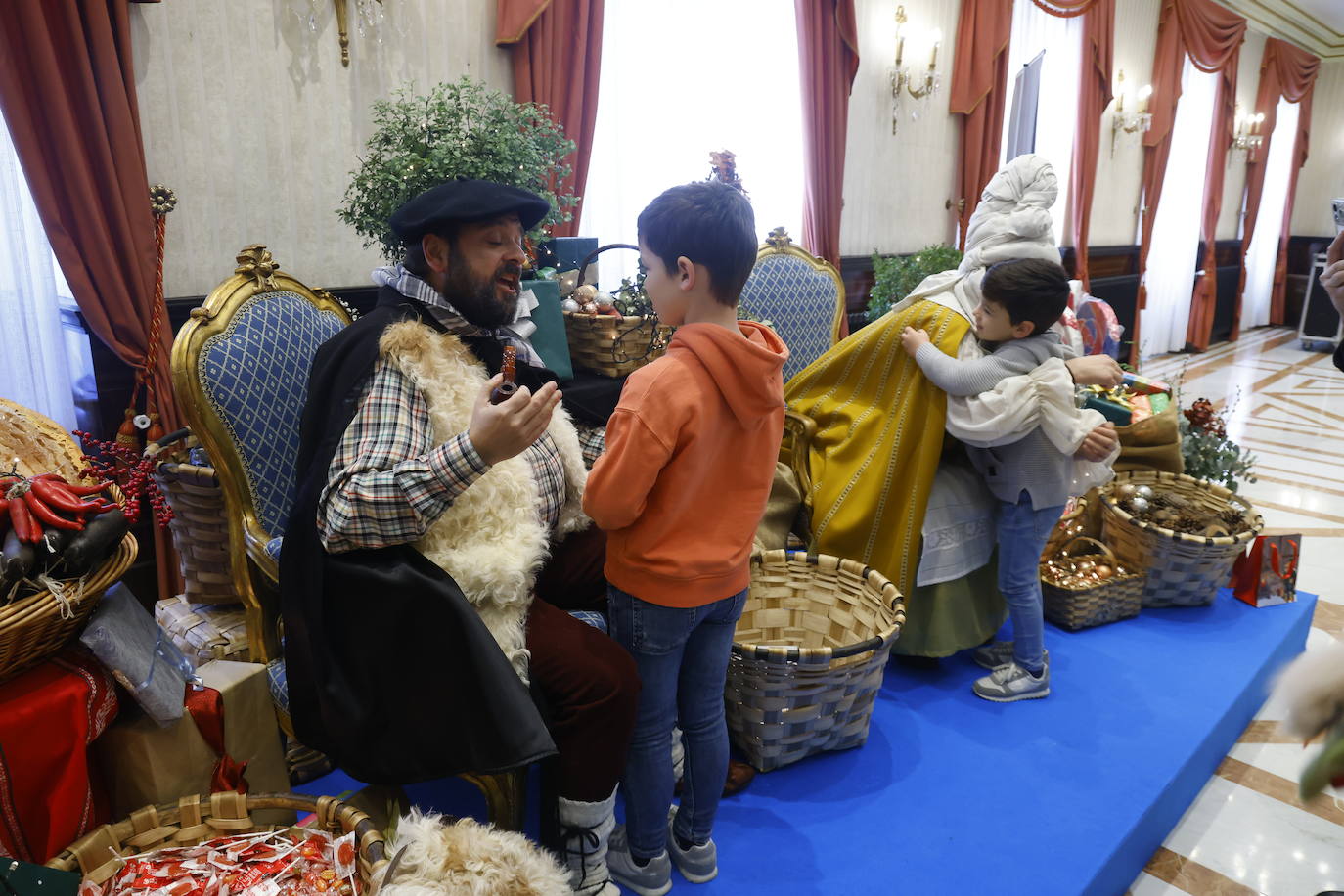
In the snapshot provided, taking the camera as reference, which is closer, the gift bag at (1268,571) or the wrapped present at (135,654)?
the wrapped present at (135,654)

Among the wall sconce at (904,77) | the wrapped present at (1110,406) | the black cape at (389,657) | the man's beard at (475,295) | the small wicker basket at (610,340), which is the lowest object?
the black cape at (389,657)

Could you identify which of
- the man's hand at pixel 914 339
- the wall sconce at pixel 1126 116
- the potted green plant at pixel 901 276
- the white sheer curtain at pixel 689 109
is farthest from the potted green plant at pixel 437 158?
the wall sconce at pixel 1126 116

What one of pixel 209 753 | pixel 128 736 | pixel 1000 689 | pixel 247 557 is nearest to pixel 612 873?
pixel 209 753

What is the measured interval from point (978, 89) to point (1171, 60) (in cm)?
335

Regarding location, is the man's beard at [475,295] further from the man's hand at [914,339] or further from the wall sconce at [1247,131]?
the wall sconce at [1247,131]

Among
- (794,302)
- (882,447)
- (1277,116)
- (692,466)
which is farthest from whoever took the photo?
(1277,116)

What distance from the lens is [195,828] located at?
4.50 ft

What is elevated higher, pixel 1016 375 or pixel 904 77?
pixel 904 77

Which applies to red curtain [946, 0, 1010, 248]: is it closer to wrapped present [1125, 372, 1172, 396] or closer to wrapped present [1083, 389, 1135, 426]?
wrapped present [1125, 372, 1172, 396]

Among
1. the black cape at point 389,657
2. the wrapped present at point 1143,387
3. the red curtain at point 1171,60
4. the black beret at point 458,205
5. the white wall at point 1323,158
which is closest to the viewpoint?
the black cape at point 389,657

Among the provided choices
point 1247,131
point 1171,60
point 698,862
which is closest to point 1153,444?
point 698,862

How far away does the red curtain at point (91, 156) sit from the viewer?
2127 millimetres

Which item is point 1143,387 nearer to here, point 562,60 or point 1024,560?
point 1024,560

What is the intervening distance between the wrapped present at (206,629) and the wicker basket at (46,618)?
546 mm
